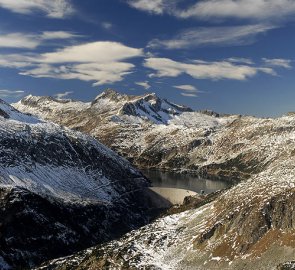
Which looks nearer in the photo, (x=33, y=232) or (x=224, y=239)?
(x=224, y=239)

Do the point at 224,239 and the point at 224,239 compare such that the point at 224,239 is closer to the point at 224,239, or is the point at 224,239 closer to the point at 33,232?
the point at 224,239

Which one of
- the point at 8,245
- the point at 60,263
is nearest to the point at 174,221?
the point at 60,263

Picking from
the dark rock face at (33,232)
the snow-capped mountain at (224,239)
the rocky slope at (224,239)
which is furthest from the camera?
the dark rock face at (33,232)

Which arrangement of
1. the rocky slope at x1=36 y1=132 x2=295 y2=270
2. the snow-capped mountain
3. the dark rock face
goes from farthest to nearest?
1. the dark rock face
2. the rocky slope at x1=36 y1=132 x2=295 y2=270
3. the snow-capped mountain

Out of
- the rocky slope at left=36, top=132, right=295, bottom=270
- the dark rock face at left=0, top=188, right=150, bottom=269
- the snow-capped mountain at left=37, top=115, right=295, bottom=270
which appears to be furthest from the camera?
the dark rock face at left=0, top=188, right=150, bottom=269

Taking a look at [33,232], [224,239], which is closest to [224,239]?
[224,239]

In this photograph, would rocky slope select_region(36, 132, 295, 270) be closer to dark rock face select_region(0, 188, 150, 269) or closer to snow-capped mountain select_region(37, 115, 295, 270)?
snow-capped mountain select_region(37, 115, 295, 270)

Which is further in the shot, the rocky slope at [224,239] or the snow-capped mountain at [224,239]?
the rocky slope at [224,239]

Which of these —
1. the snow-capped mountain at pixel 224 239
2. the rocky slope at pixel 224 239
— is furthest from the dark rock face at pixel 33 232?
the rocky slope at pixel 224 239

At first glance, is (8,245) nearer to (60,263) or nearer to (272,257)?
(60,263)

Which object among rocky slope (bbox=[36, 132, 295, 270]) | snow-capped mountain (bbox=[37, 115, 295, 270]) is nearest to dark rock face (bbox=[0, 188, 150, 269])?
snow-capped mountain (bbox=[37, 115, 295, 270])

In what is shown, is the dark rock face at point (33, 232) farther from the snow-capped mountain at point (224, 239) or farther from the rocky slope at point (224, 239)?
the rocky slope at point (224, 239)

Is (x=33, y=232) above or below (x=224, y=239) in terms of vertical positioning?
below
